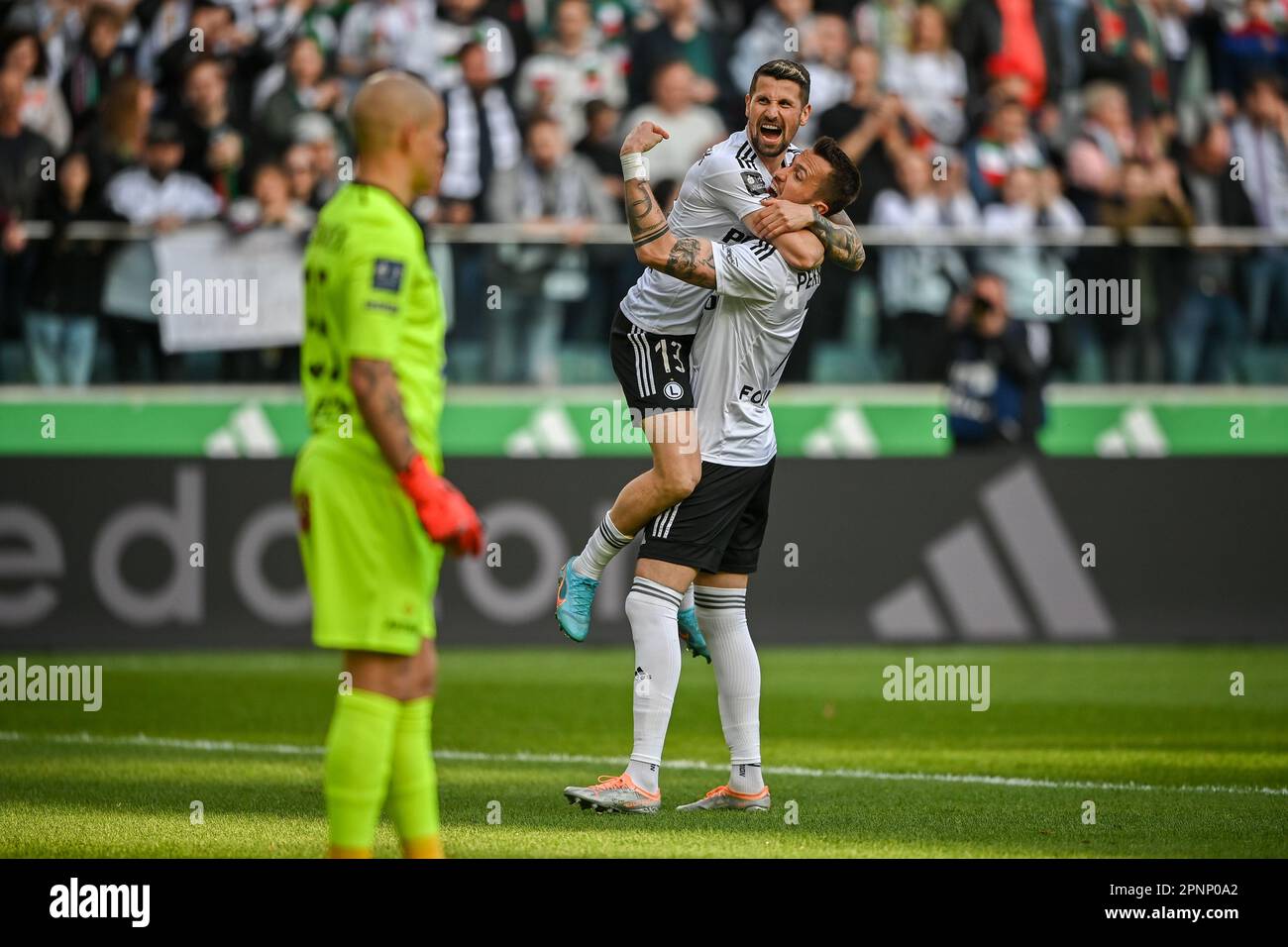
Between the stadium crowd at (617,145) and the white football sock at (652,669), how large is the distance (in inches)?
280

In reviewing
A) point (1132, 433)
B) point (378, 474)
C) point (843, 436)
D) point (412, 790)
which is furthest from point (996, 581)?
point (378, 474)

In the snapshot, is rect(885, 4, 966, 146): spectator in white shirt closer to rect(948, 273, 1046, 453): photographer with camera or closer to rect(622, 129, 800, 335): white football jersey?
rect(948, 273, 1046, 453): photographer with camera

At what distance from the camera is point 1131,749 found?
33.4 ft

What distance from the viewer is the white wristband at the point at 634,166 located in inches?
301

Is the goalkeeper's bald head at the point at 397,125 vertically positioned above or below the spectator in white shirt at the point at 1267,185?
below

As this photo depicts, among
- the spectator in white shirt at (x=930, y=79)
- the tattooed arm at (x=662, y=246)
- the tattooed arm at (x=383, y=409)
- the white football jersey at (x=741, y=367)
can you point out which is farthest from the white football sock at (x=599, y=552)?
Answer: the spectator in white shirt at (x=930, y=79)

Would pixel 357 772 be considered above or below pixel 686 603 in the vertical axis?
below

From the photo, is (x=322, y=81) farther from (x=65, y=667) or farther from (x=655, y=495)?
(x=655, y=495)

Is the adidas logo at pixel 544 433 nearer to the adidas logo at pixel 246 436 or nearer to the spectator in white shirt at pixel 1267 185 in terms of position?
the adidas logo at pixel 246 436

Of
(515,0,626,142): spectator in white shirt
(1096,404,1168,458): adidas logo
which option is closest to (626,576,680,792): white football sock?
(1096,404,1168,458): adidas logo

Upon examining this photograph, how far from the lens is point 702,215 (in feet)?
27.0

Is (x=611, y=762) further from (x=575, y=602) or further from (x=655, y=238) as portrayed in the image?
(x=655, y=238)

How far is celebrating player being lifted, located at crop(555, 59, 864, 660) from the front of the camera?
797cm

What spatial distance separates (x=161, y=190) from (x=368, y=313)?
34.7ft
